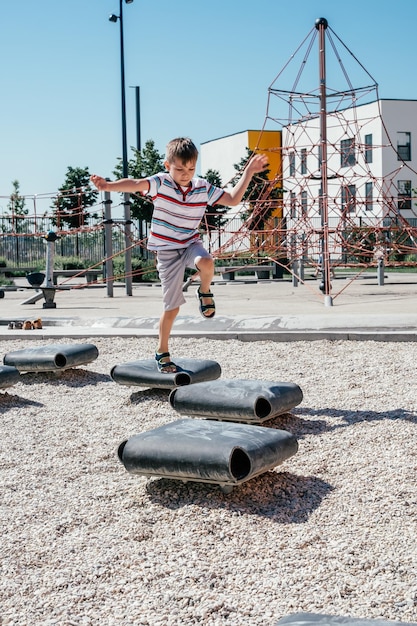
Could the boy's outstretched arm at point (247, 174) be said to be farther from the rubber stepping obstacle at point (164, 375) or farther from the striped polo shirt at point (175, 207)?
Result: the rubber stepping obstacle at point (164, 375)

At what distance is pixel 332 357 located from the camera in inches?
254

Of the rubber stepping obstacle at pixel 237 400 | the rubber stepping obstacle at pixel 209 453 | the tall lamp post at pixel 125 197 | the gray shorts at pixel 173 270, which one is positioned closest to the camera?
the rubber stepping obstacle at pixel 209 453

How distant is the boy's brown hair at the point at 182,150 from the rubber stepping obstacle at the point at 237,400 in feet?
4.57

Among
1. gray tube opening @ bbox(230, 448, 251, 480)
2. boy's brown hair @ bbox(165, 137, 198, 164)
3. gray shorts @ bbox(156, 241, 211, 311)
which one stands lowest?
gray tube opening @ bbox(230, 448, 251, 480)

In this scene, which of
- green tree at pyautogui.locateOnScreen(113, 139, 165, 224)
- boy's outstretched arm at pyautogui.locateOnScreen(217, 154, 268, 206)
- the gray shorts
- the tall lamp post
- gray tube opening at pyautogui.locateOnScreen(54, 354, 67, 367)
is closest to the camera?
boy's outstretched arm at pyautogui.locateOnScreen(217, 154, 268, 206)

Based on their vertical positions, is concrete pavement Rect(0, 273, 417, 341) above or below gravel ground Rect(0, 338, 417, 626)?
above

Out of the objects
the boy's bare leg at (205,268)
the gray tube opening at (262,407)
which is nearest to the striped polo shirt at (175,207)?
the boy's bare leg at (205,268)

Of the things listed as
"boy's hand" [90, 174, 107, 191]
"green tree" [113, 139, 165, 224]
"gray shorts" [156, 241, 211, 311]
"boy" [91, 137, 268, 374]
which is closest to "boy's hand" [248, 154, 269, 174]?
"boy" [91, 137, 268, 374]

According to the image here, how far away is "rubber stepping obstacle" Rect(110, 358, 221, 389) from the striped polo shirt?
80 centimetres

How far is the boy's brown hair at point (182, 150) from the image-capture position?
481cm

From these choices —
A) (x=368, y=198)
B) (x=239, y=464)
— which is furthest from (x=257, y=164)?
(x=368, y=198)

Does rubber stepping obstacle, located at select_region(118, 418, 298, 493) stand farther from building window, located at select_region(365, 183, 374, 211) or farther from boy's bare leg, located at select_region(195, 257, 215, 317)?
building window, located at select_region(365, 183, 374, 211)

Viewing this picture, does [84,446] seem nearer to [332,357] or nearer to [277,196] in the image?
[332,357]

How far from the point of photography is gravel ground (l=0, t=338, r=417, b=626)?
2.45 m
